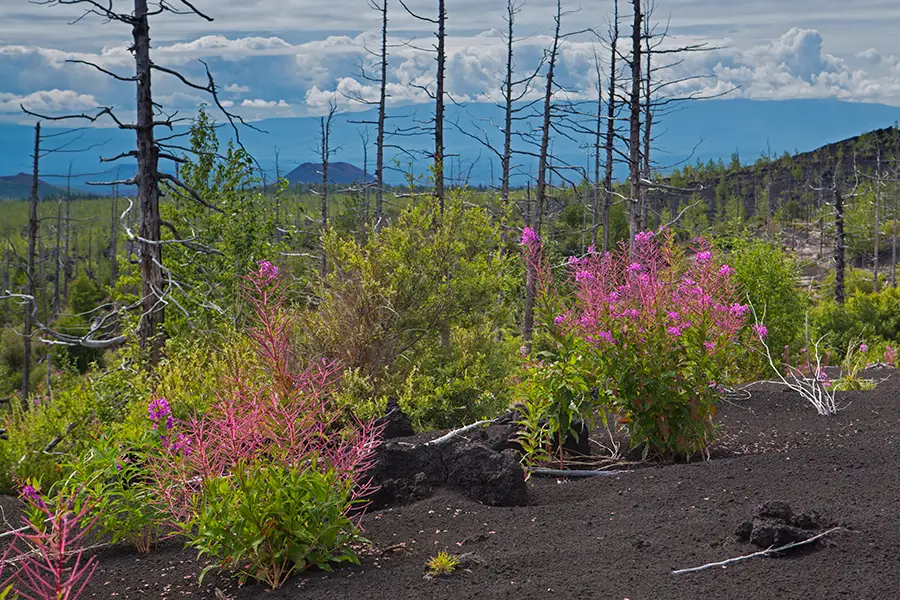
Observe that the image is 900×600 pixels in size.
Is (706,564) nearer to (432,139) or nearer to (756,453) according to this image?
(756,453)

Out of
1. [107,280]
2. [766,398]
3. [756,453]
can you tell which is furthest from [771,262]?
[107,280]

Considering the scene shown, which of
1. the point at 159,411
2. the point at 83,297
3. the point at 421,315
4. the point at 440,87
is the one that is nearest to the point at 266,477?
the point at 159,411

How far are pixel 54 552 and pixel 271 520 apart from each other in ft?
3.61

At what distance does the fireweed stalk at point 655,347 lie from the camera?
17.0 ft

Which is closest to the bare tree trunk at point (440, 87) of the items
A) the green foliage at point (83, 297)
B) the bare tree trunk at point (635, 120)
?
the bare tree trunk at point (635, 120)

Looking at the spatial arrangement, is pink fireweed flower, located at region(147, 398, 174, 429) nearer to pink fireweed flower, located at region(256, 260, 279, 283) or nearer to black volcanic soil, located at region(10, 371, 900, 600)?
black volcanic soil, located at region(10, 371, 900, 600)

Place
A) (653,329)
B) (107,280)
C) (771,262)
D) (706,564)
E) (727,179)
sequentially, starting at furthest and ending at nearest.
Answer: (727,179) < (107,280) < (771,262) < (653,329) < (706,564)

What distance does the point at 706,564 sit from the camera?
349 cm

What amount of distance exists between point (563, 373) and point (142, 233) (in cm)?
632

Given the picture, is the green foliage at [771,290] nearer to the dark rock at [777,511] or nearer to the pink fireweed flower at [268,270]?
the pink fireweed flower at [268,270]

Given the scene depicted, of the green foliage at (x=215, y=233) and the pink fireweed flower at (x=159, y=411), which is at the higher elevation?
the green foliage at (x=215, y=233)

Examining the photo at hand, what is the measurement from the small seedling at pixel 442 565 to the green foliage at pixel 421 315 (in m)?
3.84

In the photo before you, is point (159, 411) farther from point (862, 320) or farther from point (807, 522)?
point (862, 320)

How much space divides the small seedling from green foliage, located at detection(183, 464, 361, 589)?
0.37 metres
